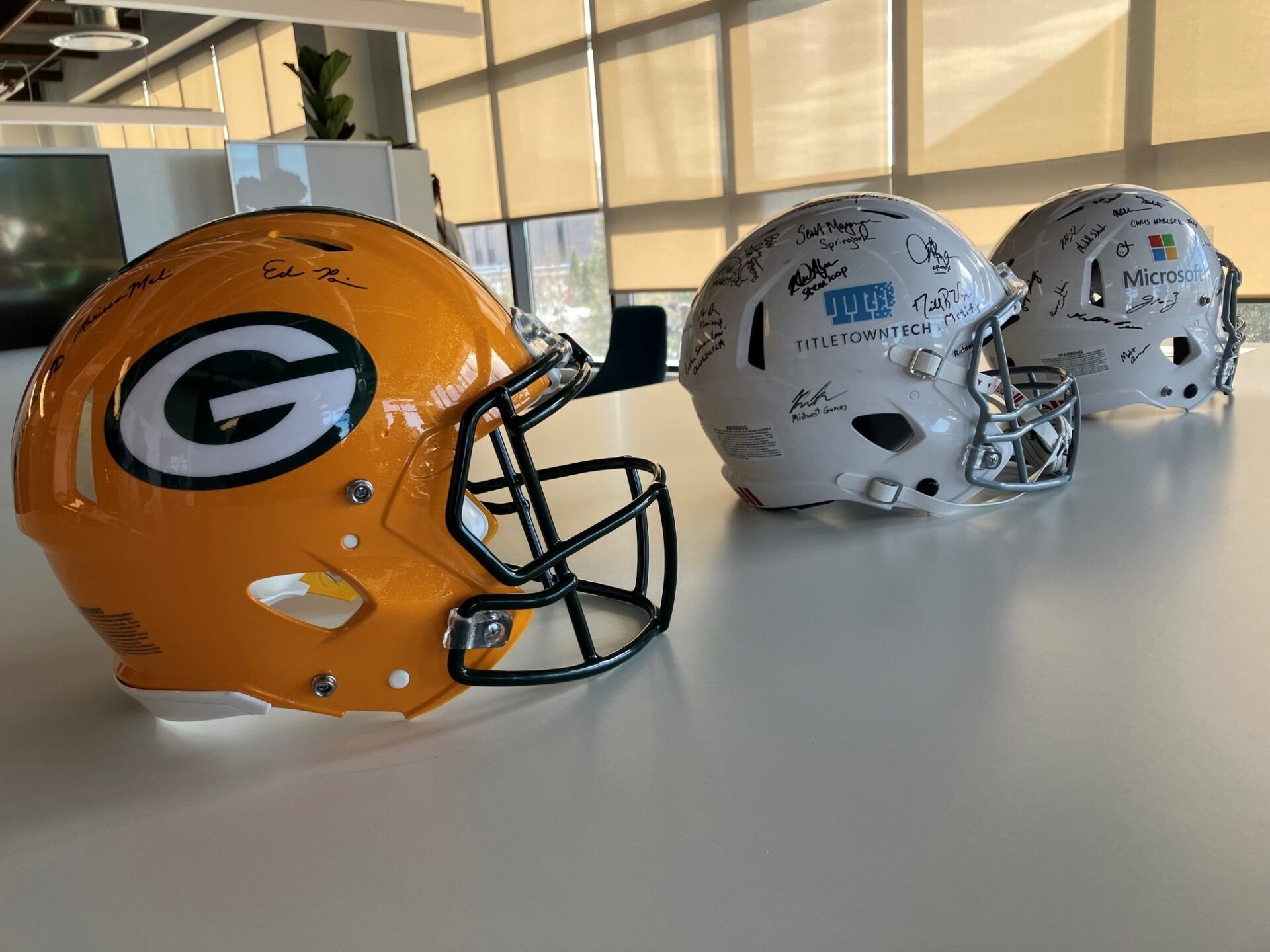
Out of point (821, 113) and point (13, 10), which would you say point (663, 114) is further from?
point (13, 10)

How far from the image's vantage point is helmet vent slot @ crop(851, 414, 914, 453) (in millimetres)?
1170

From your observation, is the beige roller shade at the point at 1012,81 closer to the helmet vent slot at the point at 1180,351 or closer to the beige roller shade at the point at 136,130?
the helmet vent slot at the point at 1180,351

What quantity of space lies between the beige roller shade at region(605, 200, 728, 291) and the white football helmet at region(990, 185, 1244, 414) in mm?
3277

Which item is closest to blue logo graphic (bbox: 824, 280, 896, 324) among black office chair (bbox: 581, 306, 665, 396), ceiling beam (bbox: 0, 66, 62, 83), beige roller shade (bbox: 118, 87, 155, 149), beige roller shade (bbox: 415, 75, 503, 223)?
black office chair (bbox: 581, 306, 665, 396)

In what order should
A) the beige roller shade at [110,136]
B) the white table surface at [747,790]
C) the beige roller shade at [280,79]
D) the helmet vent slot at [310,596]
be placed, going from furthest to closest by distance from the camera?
the beige roller shade at [110,136] < the beige roller shade at [280,79] < the helmet vent slot at [310,596] < the white table surface at [747,790]

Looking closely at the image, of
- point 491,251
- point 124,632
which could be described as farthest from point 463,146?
point 124,632

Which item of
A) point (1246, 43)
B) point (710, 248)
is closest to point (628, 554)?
point (1246, 43)

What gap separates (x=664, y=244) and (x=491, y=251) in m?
1.86

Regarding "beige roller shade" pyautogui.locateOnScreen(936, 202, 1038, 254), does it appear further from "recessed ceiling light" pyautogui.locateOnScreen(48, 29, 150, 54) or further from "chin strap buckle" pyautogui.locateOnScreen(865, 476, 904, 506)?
"recessed ceiling light" pyautogui.locateOnScreen(48, 29, 150, 54)

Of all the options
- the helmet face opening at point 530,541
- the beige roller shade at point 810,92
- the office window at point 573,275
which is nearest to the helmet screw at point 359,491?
the helmet face opening at point 530,541

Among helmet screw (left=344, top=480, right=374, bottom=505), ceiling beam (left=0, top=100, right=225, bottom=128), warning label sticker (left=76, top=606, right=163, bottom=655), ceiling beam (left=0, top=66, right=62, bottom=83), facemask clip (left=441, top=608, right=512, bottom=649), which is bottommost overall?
facemask clip (left=441, top=608, right=512, bottom=649)

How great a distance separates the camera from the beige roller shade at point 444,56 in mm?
6051

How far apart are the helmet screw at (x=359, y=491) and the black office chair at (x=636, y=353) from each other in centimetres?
288

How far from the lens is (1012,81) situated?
142 inches
